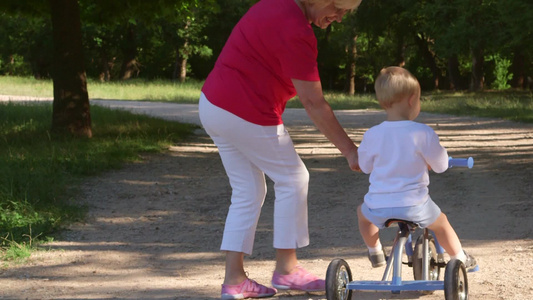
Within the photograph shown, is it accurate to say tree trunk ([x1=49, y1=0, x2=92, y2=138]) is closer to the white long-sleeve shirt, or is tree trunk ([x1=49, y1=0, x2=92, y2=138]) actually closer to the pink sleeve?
the pink sleeve

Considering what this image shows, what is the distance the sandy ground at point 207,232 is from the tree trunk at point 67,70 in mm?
2055

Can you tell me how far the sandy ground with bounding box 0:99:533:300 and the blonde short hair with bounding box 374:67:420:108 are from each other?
1303 millimetres

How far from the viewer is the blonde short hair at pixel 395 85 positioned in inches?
158

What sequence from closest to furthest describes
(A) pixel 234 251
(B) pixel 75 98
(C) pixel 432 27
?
(A) pixel 234 251 < (B) pixel 75 98 < (C) pixel 432 27

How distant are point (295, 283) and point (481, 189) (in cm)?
476

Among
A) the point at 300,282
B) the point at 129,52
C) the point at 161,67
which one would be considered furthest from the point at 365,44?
the point at 300,282

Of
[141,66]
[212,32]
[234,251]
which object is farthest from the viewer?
[141,66]

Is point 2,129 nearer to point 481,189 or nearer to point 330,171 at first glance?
point 330,171

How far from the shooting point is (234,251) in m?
4.68

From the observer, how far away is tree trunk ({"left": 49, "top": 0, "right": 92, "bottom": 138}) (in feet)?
44.1

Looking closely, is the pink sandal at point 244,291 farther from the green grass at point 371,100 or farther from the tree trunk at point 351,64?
the tree trunk at point 351,64

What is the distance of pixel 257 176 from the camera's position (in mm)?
4688

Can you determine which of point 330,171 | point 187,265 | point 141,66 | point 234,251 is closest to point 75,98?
point 330,171

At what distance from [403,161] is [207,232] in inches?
144
